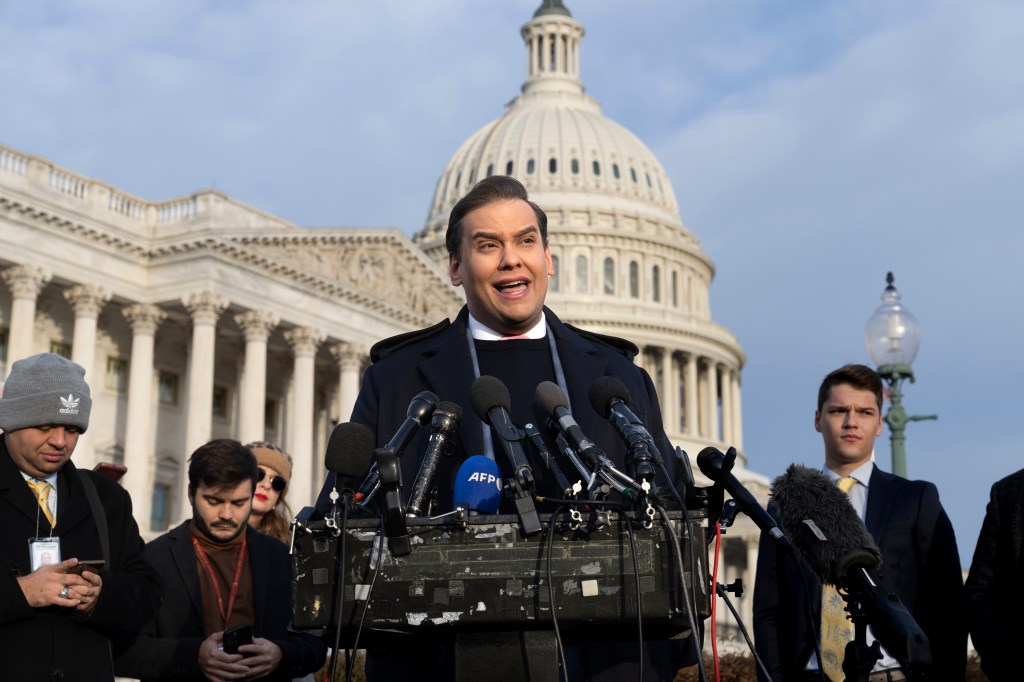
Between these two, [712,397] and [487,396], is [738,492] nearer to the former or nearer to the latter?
[487,396]

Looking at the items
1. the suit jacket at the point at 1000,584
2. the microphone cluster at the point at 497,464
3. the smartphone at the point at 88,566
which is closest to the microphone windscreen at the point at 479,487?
the microphone cluster at the point at 497,464

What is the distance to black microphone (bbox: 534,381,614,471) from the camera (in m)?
4.07

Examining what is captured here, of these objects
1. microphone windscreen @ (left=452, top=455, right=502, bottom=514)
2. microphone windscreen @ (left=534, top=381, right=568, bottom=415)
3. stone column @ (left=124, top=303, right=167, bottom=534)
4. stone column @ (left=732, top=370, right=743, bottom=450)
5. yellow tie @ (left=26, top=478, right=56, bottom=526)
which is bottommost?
microphone windscreen @ (left=452, top=455, right=502, bottom=514)

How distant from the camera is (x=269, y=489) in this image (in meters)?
9.23

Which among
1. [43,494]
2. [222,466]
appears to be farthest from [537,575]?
[222,466]

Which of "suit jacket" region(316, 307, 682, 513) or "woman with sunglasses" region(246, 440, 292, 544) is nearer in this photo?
"suit jacket" region(316, 307, 682, 513)

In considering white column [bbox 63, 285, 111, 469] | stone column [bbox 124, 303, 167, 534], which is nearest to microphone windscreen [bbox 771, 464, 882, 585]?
stone column [bbox 124, 303, 167, 534]

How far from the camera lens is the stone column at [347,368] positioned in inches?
2056

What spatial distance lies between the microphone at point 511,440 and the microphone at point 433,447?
0.27 feet

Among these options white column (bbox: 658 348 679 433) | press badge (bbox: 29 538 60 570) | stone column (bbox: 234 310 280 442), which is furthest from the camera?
white column (bbox: 658 348 679 433)

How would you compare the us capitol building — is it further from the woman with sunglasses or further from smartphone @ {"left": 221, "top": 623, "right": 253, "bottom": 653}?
smartphone @ {"left": 221, "top": 623, "right": 253, "bottom": 653}

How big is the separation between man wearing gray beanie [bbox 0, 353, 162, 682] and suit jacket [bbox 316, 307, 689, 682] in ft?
4.57

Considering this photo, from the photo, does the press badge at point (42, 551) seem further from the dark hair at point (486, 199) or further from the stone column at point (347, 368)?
the stone column at point (347, 368)

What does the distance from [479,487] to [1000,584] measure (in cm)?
294
